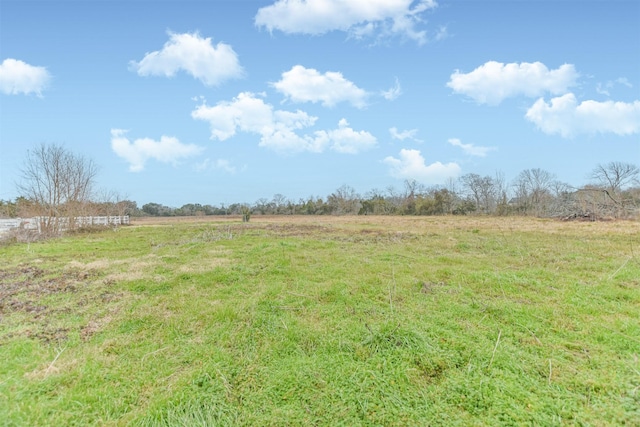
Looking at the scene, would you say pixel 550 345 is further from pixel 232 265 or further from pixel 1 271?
pixel 1 271

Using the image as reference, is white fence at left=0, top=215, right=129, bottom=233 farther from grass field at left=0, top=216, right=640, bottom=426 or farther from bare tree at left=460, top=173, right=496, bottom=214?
bare tree at left=460, top=173, right=496, bottom=214

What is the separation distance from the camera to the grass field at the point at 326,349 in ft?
7.16

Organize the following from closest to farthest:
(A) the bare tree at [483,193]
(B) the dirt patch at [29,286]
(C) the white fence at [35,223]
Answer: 1. (B) the dirt patch at [29,286]
2. (C) the white fence at [35,223]
3. (A) the bare tree at [483,193]

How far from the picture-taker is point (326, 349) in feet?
10.0

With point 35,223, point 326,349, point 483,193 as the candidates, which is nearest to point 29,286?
point 326,349

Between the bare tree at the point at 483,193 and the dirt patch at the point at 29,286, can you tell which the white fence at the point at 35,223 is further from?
the bare tree at the point at 483,193

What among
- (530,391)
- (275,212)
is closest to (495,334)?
(530,391)

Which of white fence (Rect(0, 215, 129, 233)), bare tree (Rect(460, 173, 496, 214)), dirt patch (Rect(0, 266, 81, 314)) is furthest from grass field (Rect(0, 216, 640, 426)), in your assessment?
bare tree (Rect(460, 173, 496, 214))

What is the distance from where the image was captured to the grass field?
2184 millimetres

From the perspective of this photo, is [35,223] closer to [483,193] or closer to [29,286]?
[29,286]

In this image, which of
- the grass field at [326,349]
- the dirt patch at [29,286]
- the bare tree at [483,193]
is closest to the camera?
the grass field at [326,349]

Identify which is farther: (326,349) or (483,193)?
(483,193)

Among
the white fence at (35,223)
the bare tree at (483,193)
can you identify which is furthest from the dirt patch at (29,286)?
the bare tree at (483,193)

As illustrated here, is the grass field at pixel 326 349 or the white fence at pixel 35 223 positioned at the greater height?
the white fence at pixel 35 223
